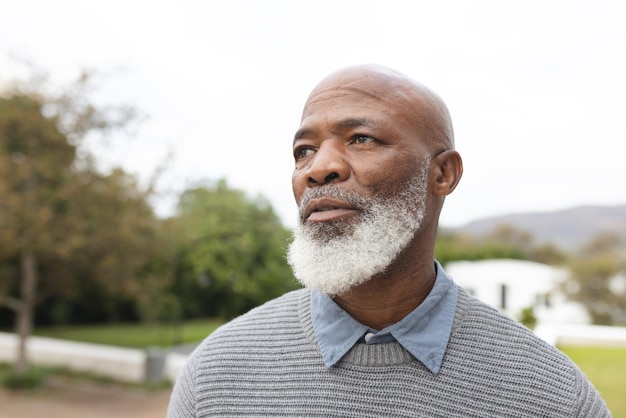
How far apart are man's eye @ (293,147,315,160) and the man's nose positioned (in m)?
0.07

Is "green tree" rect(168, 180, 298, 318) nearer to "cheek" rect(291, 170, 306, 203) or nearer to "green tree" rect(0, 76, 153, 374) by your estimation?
"green tree" rect(0, 76, 153, 374)

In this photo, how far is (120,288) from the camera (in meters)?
11.2

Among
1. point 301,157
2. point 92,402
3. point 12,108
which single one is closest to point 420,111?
point 301,157

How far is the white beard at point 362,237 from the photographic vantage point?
4.46ft

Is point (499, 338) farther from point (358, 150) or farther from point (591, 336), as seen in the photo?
point (591, 336)

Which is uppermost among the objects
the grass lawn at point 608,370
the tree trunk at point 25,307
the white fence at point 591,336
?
the tree trunk at point 25,307

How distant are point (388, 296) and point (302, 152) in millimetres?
397

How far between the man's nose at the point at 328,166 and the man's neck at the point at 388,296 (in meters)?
0.25

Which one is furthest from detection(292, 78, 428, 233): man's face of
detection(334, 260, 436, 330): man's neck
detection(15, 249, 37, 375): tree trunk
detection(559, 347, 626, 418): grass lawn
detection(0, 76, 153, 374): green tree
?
detection(15, 249, 37, 375): tree trunk

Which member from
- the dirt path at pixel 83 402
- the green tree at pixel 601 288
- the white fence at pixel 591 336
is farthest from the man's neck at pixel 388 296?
the green tree at pixel 601 288

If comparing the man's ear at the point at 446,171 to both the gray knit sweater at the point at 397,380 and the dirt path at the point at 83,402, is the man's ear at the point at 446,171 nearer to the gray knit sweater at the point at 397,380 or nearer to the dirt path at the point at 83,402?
the gray knit sweater at the point at 397,380

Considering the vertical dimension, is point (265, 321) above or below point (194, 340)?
above

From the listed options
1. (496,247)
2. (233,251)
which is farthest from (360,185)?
(496,247)

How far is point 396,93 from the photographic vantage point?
139 cm
